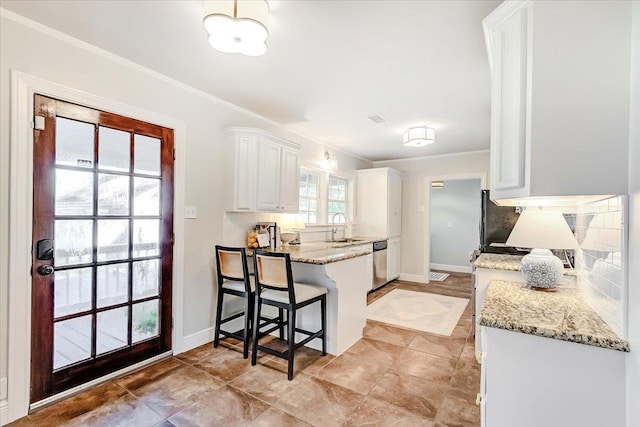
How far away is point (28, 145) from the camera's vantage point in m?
1.86

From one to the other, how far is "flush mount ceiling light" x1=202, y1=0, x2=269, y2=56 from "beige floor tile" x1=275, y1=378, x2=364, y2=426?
7.46ft

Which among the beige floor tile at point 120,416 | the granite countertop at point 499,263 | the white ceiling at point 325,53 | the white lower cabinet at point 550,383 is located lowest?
the beige floor tile at point 120,416

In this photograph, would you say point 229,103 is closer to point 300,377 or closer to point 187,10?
point 187,10

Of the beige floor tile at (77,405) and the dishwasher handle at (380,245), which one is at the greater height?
the dishwasher handle at (380,245)

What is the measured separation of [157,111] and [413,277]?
508 centimetres

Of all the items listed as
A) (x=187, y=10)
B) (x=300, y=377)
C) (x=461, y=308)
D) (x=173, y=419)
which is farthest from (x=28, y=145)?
(x=461, y=308)

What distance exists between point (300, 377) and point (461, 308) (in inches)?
109

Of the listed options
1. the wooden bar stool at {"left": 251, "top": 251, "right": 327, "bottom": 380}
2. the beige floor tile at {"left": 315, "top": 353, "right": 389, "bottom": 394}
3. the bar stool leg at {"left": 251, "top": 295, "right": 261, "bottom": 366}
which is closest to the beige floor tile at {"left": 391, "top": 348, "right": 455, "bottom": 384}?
the beige floor tile at {"left": 315, "top": 353, "right": 389, "bottom": 394}

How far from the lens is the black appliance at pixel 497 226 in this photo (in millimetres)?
3053

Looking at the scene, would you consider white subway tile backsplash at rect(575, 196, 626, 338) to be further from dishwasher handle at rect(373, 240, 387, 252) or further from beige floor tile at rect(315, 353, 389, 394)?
dishwasher handle at rect(373, 240, 387, 252)

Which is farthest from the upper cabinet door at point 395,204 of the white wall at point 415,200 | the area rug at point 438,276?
the area rug at point 438,276

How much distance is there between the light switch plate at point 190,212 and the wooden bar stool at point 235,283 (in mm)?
365

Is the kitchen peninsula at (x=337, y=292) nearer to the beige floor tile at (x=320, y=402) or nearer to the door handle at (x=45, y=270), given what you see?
the beige floor tile at (x=320, y=402)

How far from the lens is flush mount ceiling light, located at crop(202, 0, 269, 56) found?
1.54 meters
